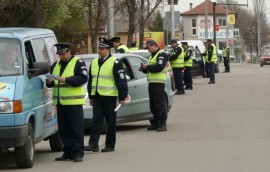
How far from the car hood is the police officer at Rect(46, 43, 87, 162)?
100 centimetres

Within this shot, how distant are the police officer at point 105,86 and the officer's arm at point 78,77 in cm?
81

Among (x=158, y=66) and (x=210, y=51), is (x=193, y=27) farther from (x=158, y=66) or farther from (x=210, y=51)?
(x=158, y=66)

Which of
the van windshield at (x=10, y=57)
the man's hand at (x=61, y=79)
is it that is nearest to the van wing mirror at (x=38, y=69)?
the van windshield at (x=10, y=57)

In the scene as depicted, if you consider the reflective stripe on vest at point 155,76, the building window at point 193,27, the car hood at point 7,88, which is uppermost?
the building window at point 193,27

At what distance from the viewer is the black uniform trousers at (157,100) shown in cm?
1377

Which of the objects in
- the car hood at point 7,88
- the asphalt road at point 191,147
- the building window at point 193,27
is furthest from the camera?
the building window at point 193,27

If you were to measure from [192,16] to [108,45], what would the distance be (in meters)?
107

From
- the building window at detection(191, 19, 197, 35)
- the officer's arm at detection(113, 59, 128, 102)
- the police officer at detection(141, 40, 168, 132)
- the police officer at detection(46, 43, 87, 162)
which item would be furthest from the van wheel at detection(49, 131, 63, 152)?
the building window at detection(191, 19, 197, 35)

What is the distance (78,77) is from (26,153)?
133cm

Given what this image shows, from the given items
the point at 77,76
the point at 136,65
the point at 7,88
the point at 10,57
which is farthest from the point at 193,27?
the point at 7,88

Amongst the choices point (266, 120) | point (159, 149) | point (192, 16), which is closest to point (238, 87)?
point (266, 120)

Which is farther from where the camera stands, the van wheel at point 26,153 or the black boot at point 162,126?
the black boot at point 162,126

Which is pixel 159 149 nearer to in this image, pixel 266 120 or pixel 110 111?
pixel 110 111

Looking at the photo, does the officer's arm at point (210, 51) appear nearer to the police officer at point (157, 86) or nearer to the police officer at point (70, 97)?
the police officer at point (157, 86)
